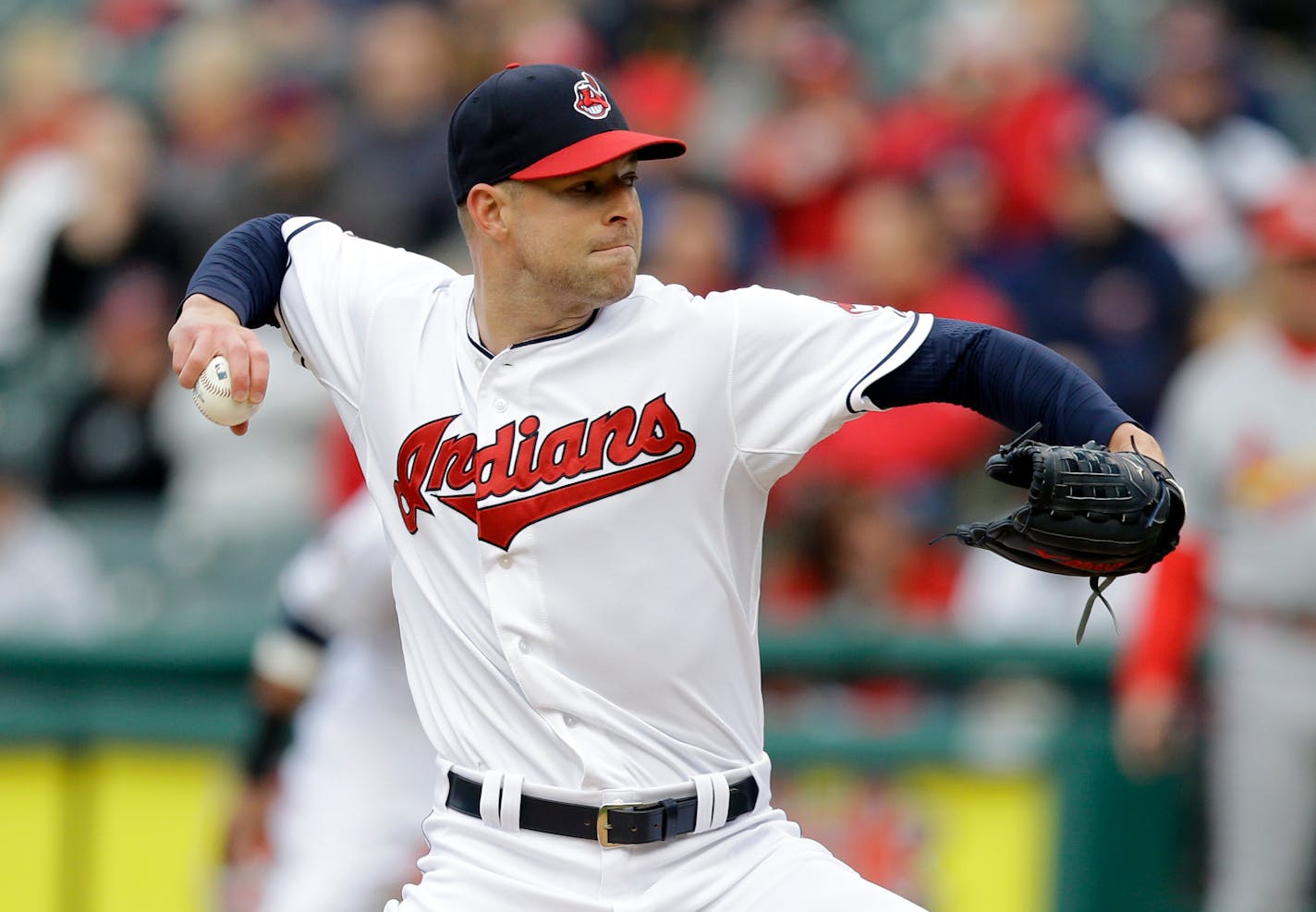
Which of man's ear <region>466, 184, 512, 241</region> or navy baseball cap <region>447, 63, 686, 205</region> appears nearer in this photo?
navy baseball cap <region>447, 63, 686, 205</region>

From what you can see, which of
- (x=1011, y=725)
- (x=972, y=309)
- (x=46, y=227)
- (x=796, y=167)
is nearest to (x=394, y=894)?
(x=1011, y=725)

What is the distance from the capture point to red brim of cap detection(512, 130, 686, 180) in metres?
3.23

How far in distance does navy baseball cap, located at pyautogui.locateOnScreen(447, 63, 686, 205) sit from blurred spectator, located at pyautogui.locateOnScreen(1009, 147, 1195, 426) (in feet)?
12.5

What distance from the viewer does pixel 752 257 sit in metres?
7.98

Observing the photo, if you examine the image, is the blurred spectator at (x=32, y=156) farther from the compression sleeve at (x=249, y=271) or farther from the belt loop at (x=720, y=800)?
the belt loop at (x=720, y=800)

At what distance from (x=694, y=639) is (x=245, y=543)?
4.68m

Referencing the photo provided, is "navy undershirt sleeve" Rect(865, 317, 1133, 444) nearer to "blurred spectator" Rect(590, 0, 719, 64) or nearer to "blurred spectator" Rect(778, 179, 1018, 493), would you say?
"blurred spectator" Rect(778, 179, 1018, 493)

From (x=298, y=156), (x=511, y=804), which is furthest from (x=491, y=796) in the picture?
(x=298, y=156)

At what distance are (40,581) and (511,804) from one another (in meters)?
4.71

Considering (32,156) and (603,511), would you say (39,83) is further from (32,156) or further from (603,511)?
(603,511)

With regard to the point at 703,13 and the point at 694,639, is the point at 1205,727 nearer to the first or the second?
the point at 694,639

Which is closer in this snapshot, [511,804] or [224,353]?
[224,353]

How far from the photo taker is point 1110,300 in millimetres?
7012

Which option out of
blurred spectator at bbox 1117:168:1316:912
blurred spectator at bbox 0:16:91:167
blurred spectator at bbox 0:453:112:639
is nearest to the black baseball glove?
blurred spectator at bbox 1117:168:1316:912
